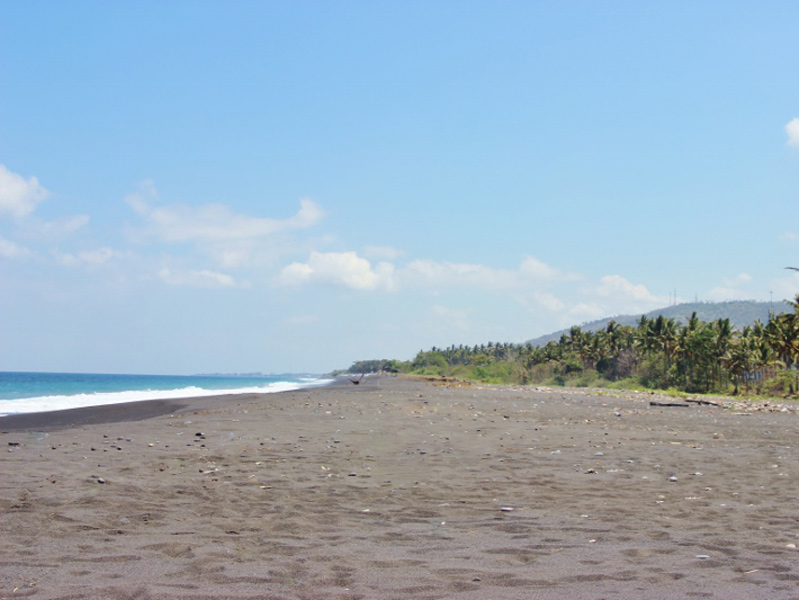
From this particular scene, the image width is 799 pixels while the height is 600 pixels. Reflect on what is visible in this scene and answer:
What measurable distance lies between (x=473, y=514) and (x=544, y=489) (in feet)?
7.13

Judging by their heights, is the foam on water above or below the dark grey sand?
below

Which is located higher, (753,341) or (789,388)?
(753,341)

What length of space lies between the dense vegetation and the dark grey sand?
67956mm

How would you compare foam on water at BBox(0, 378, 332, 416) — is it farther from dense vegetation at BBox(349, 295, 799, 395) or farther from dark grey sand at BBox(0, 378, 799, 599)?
dense vegetation at BBox(349, 295, 799, 395)

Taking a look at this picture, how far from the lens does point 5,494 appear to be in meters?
8.72

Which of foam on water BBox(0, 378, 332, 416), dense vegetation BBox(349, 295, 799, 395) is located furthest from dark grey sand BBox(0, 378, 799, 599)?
dense vegetation BBox(349, 295, 799, 395)

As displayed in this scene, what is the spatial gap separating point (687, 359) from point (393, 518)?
332 feet

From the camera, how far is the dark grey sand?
539 cm

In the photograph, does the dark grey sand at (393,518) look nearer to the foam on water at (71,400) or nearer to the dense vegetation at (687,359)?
the foam on water at (71,400)

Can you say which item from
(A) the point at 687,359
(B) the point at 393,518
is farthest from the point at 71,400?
(A) the point at 687,359

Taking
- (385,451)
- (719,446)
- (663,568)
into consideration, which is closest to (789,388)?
(719,446)

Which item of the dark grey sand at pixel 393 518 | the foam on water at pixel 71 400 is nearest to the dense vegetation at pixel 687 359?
the foam on water at pixel 71 400

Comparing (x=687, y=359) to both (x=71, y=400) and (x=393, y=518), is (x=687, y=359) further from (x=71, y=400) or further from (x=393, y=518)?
(x=393, y=518)

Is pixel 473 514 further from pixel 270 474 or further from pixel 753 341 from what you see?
pixel 753 341
